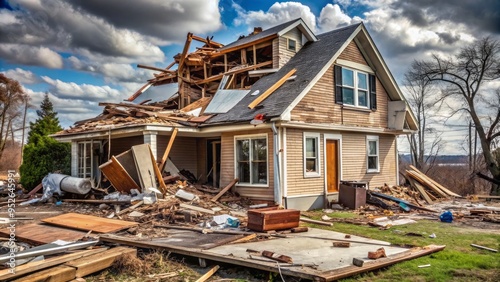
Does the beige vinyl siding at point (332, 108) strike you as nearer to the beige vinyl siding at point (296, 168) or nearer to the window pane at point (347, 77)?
the window pane at point (347, 77)

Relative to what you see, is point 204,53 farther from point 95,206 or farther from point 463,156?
point 463,156

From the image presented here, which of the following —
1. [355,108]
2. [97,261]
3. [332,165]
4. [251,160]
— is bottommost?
[97,261]

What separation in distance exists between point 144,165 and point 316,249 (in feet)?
25.8

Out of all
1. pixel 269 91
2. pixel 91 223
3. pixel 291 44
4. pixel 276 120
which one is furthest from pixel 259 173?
pixel 291 44

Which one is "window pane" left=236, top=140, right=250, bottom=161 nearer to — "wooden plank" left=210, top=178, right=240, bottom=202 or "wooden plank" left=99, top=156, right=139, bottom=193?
"wooden plank" left=210, top=178, right=240, bottom=202

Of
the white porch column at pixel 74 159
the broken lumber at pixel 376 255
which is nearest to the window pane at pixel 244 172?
the broken lumber at pixel 376 255

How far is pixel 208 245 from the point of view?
7516mm

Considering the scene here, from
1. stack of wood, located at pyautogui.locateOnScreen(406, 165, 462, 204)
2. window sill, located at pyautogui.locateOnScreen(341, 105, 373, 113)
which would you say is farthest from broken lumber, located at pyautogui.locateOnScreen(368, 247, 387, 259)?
stack of wood, located at pyautogui.locateOnScreen(406, 165, 462, 204)

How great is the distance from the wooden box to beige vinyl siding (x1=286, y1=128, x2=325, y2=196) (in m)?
4.48

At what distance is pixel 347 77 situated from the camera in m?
16.6

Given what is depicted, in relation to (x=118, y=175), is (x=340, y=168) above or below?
above

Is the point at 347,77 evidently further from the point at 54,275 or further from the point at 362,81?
the point at 54,275

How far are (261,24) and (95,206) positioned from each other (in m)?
12.5

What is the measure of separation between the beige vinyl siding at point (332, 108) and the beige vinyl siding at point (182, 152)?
224 inches
